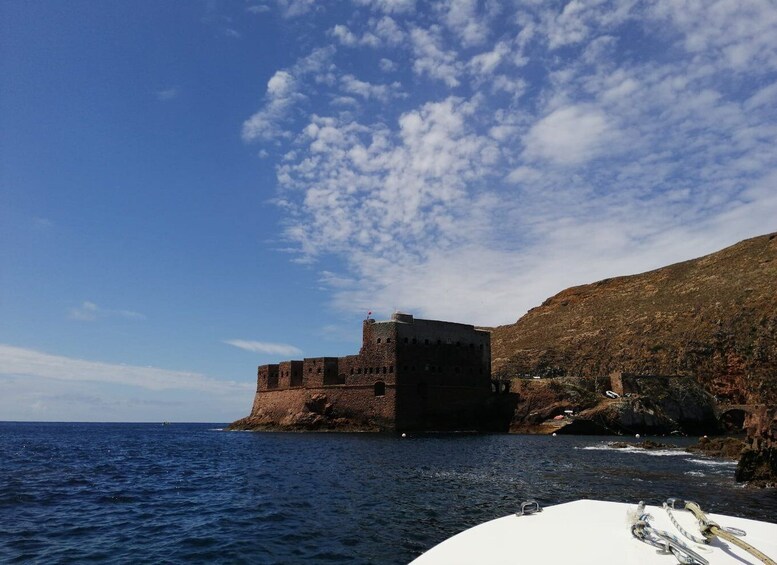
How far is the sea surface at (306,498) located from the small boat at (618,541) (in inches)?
271

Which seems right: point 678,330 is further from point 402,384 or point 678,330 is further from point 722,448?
point 722,448

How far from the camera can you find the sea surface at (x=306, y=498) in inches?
496

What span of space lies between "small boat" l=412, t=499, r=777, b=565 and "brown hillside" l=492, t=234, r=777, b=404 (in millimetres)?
67327

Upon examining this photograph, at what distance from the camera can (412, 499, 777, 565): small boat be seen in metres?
4.16

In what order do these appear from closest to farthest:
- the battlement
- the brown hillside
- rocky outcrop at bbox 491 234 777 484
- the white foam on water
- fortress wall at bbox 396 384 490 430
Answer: the white foam on water, fortress wall at bbox 396 384 490 430, the battlement, rocky outcrop at bbox 491 234 777 484, the brown hillside

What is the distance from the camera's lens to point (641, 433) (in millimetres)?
54688

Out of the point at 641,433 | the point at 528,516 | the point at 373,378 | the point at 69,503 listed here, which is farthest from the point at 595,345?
the point at 528,516

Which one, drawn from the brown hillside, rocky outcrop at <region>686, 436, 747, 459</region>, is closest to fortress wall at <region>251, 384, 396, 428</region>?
rocky outcrop at <region>686, 436, 747, 459</region>

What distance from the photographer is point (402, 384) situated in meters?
55.1

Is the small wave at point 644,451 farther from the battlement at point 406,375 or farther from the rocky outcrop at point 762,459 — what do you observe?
the battlement at point 406,375

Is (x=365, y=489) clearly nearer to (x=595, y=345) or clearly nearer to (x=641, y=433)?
(x=641, y=433)

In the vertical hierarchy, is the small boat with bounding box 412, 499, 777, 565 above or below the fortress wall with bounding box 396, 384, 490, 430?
below

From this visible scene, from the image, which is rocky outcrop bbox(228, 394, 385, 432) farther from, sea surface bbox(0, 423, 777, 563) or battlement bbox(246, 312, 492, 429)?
sea surface bbox(0, 423, 777, 563)

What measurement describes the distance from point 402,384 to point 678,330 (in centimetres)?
4418
